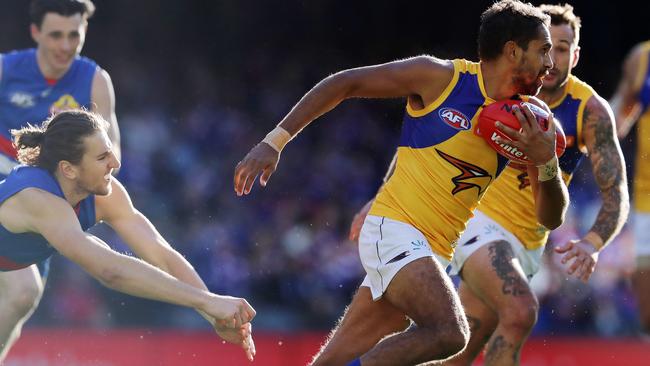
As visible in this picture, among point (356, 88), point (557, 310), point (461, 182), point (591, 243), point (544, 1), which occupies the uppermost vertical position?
point (356, 88)

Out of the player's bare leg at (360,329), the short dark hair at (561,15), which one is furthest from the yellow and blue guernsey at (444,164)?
the short dark hair at (561,15)

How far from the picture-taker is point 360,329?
16.5 feet

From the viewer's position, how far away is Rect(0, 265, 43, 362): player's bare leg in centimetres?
632

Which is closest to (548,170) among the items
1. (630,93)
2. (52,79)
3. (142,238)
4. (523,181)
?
(523,181)

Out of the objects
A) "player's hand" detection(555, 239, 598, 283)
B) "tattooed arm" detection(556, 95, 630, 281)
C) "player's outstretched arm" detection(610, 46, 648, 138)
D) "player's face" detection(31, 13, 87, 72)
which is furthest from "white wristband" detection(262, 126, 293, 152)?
"player's outstretched arm" detection(610, 46, 648, 138)

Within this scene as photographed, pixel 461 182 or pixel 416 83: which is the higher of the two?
pixel 416 83

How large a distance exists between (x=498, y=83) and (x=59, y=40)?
143 inches

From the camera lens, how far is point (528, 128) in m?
4.68

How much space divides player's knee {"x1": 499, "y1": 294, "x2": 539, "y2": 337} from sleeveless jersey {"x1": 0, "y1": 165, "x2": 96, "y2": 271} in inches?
96.2

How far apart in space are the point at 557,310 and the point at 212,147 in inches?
216

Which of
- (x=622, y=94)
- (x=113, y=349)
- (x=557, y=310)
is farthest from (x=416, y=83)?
(x=557, y=310)

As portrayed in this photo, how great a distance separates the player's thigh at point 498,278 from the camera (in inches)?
232

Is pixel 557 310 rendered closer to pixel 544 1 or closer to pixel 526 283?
pixel 544 1

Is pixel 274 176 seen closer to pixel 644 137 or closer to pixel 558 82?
pixel 644 137
